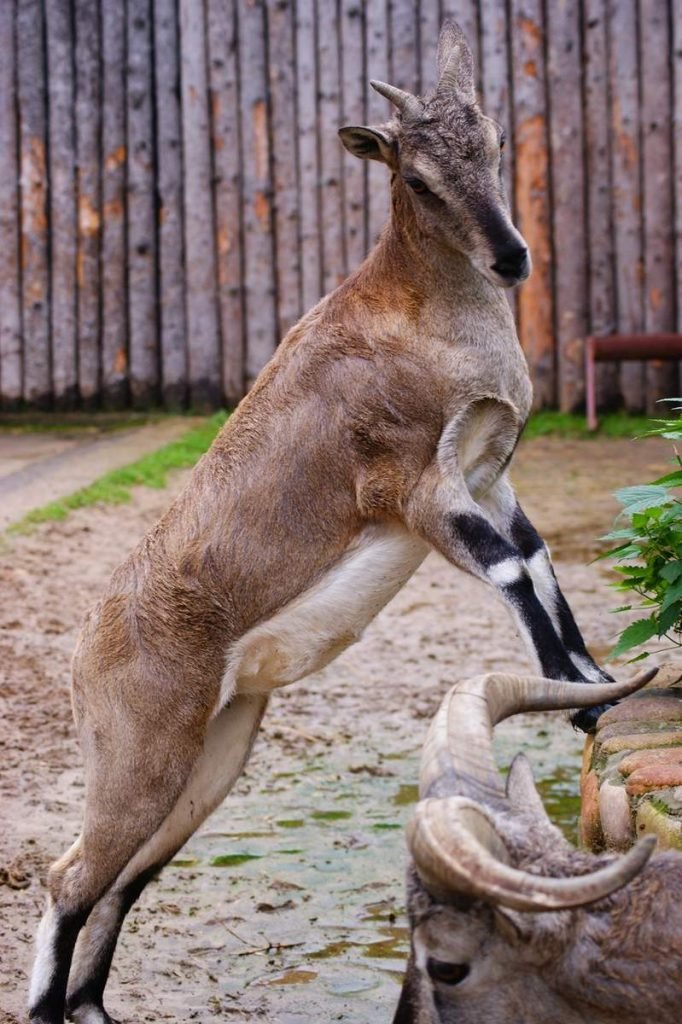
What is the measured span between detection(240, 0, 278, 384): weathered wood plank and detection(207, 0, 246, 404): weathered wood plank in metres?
0.09

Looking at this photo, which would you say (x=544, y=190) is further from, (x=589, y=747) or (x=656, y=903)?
(x=656, y=903)

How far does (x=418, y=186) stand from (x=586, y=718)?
1.79 meters

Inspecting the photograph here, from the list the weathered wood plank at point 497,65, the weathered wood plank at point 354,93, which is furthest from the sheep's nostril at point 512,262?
the weathered wood plank at point 354,93

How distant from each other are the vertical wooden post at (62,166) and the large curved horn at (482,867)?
11.1 meters

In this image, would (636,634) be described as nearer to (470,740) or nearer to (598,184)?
(470,740)

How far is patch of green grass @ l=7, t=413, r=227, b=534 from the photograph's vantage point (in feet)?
31.9

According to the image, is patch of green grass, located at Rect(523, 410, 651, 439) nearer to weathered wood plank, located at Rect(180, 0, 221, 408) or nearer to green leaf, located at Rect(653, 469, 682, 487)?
weathered wood plank, located at Rect(180, 0, 221, 408)

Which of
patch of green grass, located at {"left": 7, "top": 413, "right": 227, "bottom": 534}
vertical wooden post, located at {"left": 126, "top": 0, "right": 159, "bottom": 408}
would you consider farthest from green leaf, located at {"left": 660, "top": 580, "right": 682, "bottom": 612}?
vertical wooden post, located at {"left": 126, "top": 0, "right": 159, "bottom": 408}

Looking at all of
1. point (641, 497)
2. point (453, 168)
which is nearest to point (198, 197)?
point (453, 168)

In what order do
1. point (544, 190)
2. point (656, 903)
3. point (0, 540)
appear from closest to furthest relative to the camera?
point (656, 903)
point (0, 540)
point (544, 190)

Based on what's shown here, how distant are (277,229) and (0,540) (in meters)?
5.47

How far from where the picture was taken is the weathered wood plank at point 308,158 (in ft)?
43.6

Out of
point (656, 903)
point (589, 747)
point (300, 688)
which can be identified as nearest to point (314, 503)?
point (589, 747)

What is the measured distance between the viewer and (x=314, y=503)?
488 centimetres
